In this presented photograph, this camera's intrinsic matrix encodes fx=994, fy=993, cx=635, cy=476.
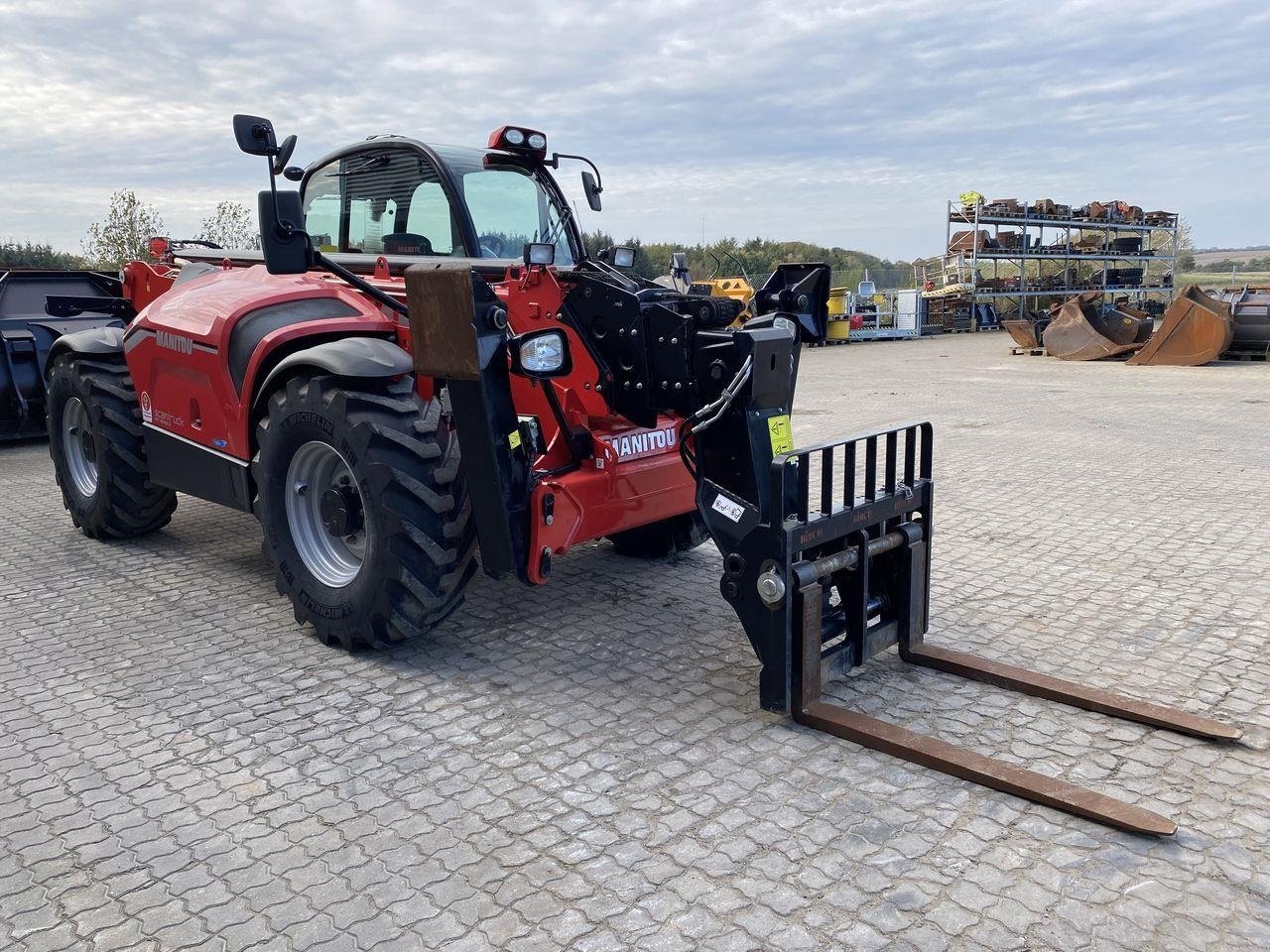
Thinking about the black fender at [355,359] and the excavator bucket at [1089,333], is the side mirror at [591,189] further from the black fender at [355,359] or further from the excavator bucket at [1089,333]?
the excavator bucket at [1089,333]

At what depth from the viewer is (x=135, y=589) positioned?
5594mm

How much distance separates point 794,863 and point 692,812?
400mm

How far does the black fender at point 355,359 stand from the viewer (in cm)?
425

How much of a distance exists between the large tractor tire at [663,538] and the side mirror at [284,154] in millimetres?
2666

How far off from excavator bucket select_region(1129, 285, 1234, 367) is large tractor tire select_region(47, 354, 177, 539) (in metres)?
17.6

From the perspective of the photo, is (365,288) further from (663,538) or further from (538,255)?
(663,538)

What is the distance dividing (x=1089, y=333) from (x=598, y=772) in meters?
19.0

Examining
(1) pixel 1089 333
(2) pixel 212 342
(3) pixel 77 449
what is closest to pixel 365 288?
(2) pixel 212 342

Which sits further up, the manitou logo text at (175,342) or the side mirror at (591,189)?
the side mirror at (591,189)

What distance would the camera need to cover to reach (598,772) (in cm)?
343

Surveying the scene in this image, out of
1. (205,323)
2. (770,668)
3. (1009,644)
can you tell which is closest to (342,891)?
(770,668)

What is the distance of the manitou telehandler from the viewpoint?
3.74m

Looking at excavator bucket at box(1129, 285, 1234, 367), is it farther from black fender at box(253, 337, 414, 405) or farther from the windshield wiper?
black fender at box(253, 337, 414, 405)

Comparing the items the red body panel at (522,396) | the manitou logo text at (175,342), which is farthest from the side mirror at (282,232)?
the manitou logo text at (175,342)
